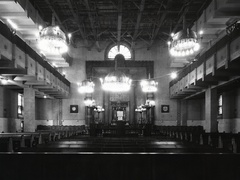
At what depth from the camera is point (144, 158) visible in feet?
13.1

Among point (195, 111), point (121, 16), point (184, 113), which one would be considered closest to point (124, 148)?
point (121, 16)

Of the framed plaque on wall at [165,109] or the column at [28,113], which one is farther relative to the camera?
the framed plaque on wall at [165,109]

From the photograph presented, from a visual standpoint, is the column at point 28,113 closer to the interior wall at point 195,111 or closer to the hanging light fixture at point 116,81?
the hanging light fixture at point 116,81

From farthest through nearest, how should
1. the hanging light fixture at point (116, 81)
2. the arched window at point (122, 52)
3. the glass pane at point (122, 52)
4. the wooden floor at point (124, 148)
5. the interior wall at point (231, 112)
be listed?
the glass pane at point (122, 52) < the arched window at point (122, 52) < the interior wall at point (231, 112) < the hanging light fixture at point (116, 81) < the wooden floor at point (124, 148)

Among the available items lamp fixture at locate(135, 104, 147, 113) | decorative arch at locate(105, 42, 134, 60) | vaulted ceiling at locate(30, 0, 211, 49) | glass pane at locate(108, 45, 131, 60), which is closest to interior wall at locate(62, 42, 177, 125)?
decorative arch at locate(105, 42, 134, 60)

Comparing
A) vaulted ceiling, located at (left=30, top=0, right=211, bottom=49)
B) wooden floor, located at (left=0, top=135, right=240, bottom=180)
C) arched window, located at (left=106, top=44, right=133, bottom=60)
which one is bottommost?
wooden floor, located at (left=0, top=135, right=240, bottom=180)

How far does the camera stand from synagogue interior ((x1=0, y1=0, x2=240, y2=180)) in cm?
400

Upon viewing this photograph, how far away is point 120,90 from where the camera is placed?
50.7 ft

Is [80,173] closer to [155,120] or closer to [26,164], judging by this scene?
[26,164]

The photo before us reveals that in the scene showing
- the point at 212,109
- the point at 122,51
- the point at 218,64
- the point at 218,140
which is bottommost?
the point at 218,140

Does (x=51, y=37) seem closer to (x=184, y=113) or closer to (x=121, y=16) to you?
(x=121, y=16)

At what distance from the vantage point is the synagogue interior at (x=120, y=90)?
4.00 metres

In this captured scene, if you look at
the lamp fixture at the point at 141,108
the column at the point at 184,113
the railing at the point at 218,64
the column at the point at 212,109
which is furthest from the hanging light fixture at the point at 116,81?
the column at the point at 184,113

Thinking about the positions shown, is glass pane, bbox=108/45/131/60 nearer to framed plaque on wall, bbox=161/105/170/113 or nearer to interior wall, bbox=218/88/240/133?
framed plaque on wall, bbox=161/105/170/113
